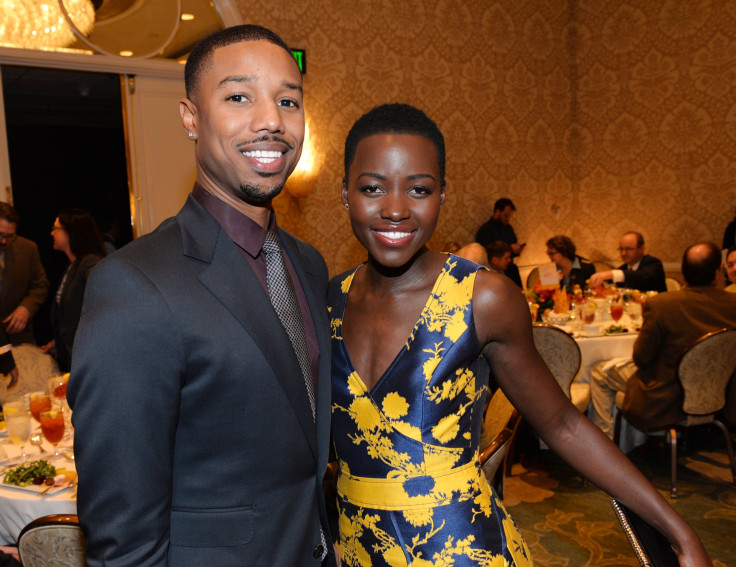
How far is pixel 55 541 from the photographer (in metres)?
1.47

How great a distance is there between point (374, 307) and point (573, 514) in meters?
2.63

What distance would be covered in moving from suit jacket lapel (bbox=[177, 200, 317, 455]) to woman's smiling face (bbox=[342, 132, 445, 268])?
0.29 m

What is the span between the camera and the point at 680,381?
3344mm

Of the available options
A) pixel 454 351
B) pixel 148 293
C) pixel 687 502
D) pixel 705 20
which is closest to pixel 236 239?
pixel 148 293

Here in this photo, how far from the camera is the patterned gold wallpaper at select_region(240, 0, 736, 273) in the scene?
6.25m

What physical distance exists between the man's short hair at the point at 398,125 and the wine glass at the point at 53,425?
5.74 ft

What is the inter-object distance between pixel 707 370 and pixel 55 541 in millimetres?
3252

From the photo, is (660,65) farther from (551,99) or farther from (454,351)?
(454,351)

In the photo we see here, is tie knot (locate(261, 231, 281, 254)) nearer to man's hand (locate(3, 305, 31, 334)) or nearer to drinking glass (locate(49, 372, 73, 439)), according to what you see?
drinking glass (locate(49, 372, 73, 439))

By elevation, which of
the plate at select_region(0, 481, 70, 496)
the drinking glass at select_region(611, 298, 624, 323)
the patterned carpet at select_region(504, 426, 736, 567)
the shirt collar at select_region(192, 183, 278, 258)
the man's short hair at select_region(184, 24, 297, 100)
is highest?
the man's short hair at select_region(184, 24, 297, 100)

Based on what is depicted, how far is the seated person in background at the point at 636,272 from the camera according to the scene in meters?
5.57

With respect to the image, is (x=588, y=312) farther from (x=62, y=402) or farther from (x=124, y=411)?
(x=124, y=411)

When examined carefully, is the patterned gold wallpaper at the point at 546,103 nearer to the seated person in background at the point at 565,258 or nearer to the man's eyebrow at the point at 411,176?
the seated person in background at the point at 565,258

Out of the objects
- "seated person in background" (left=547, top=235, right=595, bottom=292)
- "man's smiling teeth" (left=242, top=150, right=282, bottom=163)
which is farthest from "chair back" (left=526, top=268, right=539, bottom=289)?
"man's smiling teeth" (left=242, top=150, right=282, bottom=163)
